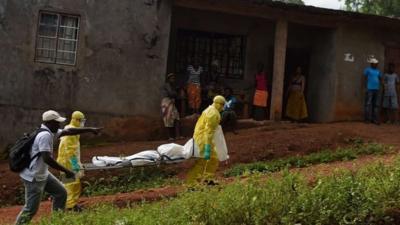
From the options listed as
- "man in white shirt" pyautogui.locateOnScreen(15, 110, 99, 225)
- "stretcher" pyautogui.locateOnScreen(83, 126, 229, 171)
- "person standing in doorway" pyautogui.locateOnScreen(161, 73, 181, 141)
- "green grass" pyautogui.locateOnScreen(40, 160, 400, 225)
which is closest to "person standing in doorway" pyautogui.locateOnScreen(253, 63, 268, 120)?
"person standing in doorway" pyautogui.locateOnScreen(161, 73, 181, 141)

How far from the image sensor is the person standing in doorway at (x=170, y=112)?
1404 centimetres

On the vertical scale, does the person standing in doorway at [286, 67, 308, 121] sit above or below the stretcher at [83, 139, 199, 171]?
above

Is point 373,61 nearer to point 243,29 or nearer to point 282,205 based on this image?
point 243,29

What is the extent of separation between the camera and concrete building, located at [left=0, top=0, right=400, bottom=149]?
44.6ft

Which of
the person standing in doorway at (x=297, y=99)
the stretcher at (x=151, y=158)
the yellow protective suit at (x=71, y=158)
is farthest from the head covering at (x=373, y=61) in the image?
the yellow protective suit at (x=71, y=158)

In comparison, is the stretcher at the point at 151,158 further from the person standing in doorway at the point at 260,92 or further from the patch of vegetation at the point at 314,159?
the person standing in doorway at the point at 260,92

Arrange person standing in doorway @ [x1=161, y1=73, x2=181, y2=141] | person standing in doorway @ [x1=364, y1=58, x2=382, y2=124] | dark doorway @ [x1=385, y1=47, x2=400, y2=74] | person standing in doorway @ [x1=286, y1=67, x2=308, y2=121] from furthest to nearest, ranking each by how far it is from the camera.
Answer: dark doorway @ [x1=385, y1=47, x2=400, y2=74], person standing in doorway @ [x1=286, y1=67, x2=308, y2=121], person standing in doorway @ [x1=364, y1=58, x2=382, y2=124], person standing in doorway @ [x1=161, y1=73, x2=181, y2=141]

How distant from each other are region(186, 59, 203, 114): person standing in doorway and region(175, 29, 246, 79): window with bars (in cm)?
105

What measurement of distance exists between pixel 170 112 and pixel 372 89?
16.7 ft

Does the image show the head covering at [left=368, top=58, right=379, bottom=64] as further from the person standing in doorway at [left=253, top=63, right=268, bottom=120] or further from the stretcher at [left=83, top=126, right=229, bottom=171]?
the stretcher at [left=83, top=126, right=229, bottom=171]

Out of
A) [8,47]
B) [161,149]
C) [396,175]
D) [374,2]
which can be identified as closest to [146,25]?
[8,47]

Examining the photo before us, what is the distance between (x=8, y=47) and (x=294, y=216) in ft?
31.0

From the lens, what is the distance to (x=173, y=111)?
46.2ft

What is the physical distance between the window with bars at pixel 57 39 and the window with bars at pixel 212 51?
3124mm
